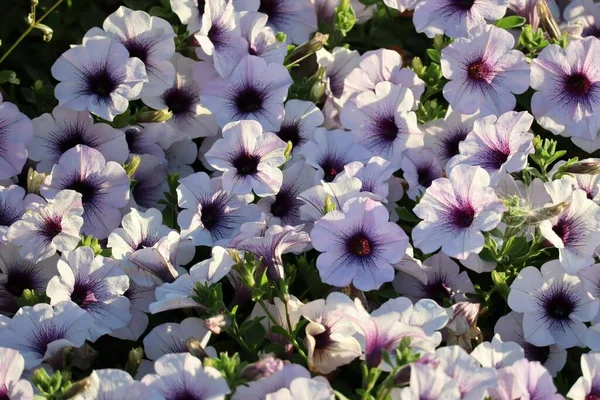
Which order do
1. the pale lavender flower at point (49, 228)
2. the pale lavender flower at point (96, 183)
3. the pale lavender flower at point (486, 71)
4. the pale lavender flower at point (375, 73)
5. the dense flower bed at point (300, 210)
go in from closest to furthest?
the dense flower bed at point (300, 210), the pale lavender flower at point (49, 228), the pale lavender flower at point (96, 183), the pale lavender flower at point (486, 71), the pale lavender flower at point (375, 73)

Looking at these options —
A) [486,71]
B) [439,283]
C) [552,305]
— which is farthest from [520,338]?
[486,71]

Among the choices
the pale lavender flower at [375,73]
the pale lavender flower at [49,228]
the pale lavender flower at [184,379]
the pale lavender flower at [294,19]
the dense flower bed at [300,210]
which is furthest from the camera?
the pale lavender flower at [294,19]

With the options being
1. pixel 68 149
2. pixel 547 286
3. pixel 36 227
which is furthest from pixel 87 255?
pixel 547 286

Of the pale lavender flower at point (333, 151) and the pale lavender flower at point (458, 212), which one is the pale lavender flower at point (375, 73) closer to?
the pale lavender flower at point (333, 151)

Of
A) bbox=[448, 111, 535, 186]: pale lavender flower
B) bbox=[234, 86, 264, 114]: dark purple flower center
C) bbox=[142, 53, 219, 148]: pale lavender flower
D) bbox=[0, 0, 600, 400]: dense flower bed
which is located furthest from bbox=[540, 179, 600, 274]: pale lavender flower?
bbox=[142, 53, 219, 148]: pale lavender flower

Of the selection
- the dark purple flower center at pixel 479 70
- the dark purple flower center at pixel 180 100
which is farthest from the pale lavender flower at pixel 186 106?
the dark purple flower center at pixel 479 70
